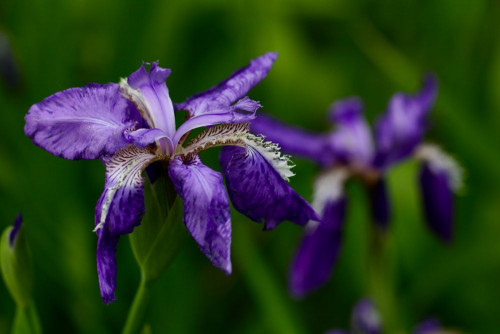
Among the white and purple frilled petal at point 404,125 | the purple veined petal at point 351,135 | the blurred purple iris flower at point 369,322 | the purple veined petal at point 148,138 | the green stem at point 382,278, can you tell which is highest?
the purple veined petal at point 148,138

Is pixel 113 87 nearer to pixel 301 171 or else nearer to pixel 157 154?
pixel 157 154

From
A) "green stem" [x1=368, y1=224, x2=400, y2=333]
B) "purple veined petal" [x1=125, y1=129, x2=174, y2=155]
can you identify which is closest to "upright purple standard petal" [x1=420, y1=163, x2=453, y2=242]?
"green stem" [x1=368, y1=224, x2=400, y2=333]

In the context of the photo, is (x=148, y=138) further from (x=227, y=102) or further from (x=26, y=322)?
(x=26, y=322)

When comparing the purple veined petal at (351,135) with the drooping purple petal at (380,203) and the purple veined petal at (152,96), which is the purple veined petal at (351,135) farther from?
the purple veined petal at (152,96)

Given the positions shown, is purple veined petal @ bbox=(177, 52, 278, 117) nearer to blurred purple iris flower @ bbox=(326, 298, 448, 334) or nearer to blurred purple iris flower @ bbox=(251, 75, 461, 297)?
blurred purple iris flower @ bbox=(251, 75, 461, 297)

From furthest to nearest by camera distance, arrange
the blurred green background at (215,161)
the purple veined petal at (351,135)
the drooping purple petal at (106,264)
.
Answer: the blurred green background at (215,161) → the purple veined petal at (351,135) → the drooping purple petal at (106,264)

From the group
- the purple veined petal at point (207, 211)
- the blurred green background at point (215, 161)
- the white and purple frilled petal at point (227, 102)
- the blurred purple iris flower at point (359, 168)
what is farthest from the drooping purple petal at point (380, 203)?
the purple veined petal at point (207, 211)

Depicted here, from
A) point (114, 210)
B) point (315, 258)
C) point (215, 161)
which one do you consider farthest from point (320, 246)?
point (114, 210)

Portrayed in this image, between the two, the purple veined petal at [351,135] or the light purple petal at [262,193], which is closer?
the light purple petal at [262,193]
